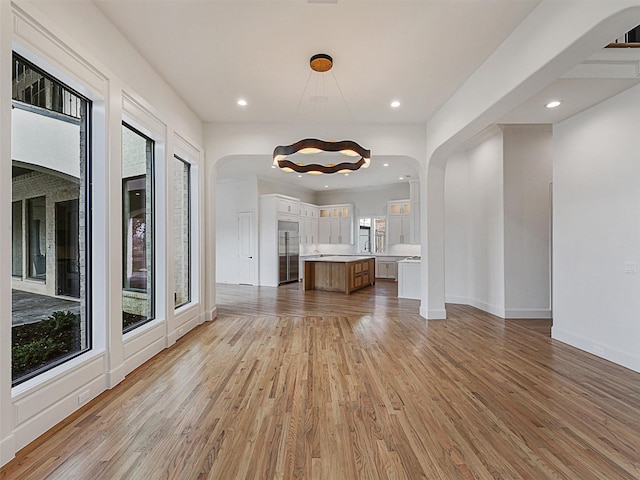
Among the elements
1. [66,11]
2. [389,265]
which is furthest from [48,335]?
[389,265]

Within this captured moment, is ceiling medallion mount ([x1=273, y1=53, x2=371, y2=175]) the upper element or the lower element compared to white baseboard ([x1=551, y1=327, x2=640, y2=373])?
upper

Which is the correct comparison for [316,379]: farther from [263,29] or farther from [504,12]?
[504,12]

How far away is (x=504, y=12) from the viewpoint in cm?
289

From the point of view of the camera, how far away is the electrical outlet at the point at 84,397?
2674 mm

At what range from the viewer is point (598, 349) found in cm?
398

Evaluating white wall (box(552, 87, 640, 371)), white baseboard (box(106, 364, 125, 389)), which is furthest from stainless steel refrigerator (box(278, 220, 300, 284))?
white wall (box(552, 87, 640, 371))

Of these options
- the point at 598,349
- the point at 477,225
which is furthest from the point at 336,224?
the point at 598,349

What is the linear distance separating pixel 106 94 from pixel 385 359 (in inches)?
158

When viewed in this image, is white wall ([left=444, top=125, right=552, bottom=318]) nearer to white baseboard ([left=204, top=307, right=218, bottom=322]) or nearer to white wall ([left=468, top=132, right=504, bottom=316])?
white wall ([left=468, top=132, right=504, bottom=316])

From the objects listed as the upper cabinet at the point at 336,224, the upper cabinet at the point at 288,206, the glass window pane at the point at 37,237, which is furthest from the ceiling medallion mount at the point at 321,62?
the upper cabinet at the point at 336,224

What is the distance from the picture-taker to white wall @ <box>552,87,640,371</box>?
3664 mm

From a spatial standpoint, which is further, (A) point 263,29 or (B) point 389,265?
(B) point 389,265

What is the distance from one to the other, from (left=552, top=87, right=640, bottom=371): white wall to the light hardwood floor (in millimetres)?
404

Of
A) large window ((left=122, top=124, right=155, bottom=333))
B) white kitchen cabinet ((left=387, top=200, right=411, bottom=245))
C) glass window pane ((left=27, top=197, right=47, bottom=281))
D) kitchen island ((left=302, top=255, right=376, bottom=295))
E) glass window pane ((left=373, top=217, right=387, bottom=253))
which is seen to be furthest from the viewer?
glass window pane ((left=373, top=217, right=387, bottom=253))
